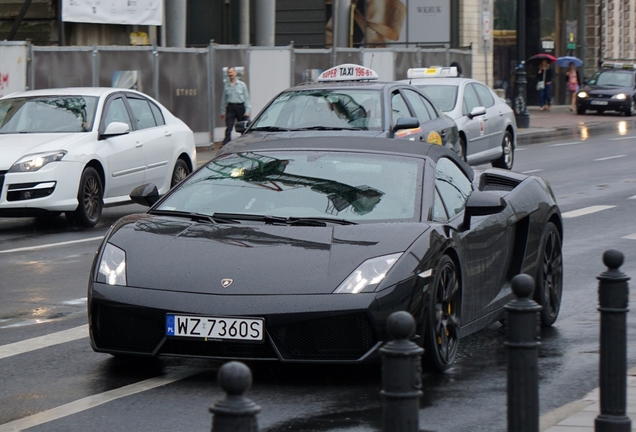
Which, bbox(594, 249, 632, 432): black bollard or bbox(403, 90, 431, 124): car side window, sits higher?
bbox(403, 90, 431, 124): car side window

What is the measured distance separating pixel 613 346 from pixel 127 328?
249cm

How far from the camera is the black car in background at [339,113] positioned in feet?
49.1

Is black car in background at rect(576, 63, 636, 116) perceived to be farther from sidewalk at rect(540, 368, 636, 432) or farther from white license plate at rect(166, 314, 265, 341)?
white license plate at rect(166, 314, 265, 341)

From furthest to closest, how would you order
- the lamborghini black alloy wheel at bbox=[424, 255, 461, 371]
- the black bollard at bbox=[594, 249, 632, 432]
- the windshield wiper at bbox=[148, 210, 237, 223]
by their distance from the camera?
the windshield wiper at bbox=[148, 210, 237, 223] < the lamborghini black alloy wheel at bbox=[424, 255, 461, 371] < the black bollard at bbox=[594, 249, 632, 432]

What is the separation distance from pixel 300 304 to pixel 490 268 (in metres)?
1.73

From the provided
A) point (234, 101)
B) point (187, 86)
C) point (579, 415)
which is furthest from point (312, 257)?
point (187, 86)

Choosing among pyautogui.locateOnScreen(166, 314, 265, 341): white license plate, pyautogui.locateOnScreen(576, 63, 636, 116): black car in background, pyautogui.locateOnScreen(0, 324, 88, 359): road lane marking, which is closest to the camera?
pyautogui.locateOnScreen(166, 314, 265, 341): white license plate

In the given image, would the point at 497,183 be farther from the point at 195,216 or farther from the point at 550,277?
the point at 195,216

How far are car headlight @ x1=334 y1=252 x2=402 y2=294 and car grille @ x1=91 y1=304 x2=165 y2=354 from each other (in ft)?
3.01

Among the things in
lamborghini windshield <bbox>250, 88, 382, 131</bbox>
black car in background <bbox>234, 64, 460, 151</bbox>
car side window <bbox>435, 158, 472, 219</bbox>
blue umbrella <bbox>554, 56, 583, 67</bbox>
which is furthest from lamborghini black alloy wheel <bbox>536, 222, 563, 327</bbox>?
blue umbrella <bbox>554, 56, 583, 67</bbox>

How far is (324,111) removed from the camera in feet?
50.3

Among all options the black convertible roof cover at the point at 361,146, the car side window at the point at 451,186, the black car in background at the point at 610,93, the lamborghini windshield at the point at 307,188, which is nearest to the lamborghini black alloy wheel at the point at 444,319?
Result: the lamborghini windshield at the point at 307,188

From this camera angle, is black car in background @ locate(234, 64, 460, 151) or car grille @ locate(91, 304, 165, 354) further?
black car in background @ locate(234, 64, 460, 151)

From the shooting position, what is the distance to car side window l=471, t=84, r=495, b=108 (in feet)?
73.4
